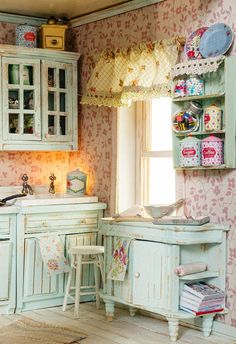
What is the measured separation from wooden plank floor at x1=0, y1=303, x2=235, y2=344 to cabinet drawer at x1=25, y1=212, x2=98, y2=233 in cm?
67

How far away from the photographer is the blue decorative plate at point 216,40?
14.9 feet

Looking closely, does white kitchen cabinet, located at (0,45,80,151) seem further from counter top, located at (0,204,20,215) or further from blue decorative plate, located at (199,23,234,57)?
blue decorative plate, located at (199,23,234,57)

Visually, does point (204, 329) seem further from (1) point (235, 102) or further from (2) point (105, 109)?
(2) point (105, 109)

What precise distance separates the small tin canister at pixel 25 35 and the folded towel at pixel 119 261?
→ 2.01 metres

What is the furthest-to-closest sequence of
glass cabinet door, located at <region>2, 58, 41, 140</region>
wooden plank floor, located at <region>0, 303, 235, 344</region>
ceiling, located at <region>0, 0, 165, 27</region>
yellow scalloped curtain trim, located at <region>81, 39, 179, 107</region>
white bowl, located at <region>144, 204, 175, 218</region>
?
1. glass cabinet door, located at <region>2, 58, 41, 140</region>
2. ceiling, located at <region>0, 0, 165, 27</region>
3. yellow scalloped curtain trim, located at <region>81, 39, 179, 107</region>
4. white bowl, located at <region>144, 204, 175, 218</region>
5. wooden plank floor, located at <region>0, 303, 235, 344</region>

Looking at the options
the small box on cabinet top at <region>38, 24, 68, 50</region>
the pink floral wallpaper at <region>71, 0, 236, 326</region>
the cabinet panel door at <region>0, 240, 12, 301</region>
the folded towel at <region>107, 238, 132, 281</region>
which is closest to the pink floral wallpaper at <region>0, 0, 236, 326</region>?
the pink floral wallpaper at <region>71, 0, 236, 326</region>

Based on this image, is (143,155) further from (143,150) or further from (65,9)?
(65,9)

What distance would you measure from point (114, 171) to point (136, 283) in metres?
1.20

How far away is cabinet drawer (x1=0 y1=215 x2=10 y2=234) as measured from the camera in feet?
17.3

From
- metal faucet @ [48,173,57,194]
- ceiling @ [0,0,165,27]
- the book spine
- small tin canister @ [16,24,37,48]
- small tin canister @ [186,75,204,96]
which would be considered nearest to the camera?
the book spine

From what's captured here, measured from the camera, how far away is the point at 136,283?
479 cm

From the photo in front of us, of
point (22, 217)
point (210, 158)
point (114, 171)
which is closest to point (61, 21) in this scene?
point (114, 171)

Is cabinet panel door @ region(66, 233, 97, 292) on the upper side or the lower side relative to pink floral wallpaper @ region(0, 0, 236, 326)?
lower

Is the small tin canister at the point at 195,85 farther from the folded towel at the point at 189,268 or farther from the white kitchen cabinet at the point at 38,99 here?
the white kitchen cabinet at the point at 38,99
